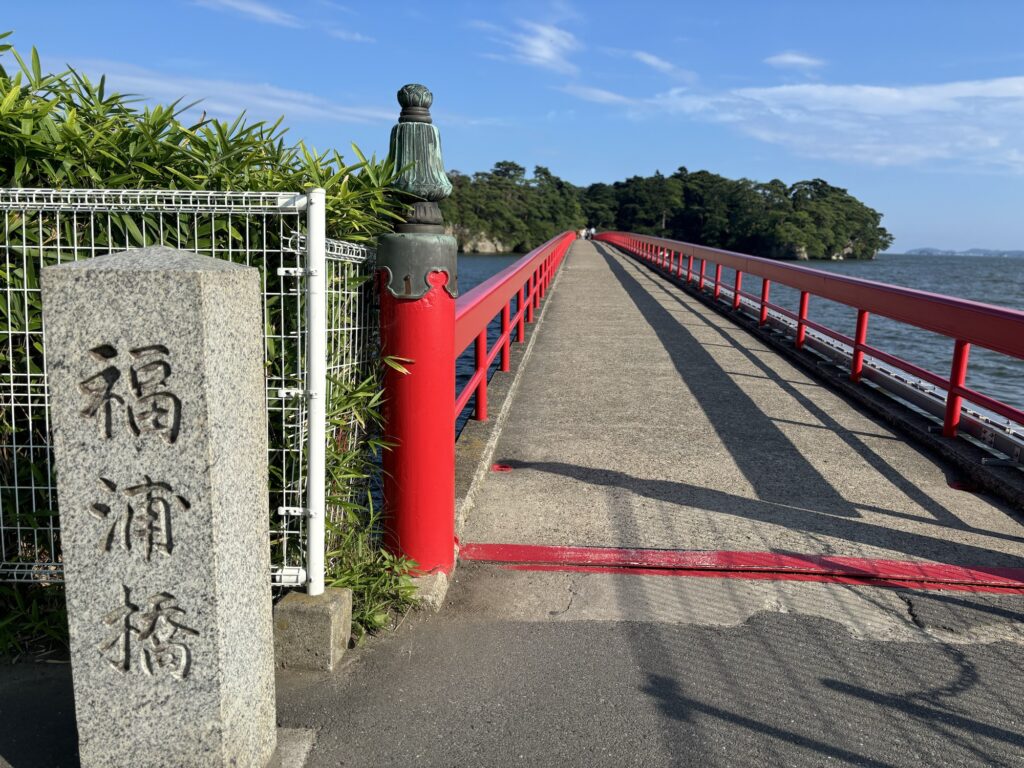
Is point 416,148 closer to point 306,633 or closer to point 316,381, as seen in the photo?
point 316,381

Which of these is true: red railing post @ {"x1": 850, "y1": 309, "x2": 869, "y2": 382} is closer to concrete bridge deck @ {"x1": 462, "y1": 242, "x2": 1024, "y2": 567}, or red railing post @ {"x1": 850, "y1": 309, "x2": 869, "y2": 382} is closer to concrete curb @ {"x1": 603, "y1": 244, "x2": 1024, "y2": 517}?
concrete curb @ {"x1": 603, "y1": 244, "x2": 1024, "y2": 517}

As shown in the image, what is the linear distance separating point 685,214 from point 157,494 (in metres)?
170

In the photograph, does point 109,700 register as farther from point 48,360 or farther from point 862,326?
point 862,326

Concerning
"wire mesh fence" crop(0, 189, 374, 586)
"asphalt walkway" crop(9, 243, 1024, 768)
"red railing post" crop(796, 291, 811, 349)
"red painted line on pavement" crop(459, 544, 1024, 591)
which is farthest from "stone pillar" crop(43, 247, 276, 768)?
"red railing post" crop(796, 291, 811, 349)

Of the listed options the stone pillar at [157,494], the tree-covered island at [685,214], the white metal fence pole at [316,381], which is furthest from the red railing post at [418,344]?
the tree-covered island at [685,214]

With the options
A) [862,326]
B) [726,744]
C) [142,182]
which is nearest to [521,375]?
[862,326]

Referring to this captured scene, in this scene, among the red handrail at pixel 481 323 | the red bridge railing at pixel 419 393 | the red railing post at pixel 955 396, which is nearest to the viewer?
the red bridge railing at pixel 419 393

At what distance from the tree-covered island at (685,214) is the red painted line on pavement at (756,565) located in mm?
114519

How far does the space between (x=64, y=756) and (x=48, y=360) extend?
1.17m

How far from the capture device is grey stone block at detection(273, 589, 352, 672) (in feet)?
9.11

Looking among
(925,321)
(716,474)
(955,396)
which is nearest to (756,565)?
(716,474)

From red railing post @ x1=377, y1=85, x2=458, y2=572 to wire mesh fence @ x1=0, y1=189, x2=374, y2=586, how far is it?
0.70 ft

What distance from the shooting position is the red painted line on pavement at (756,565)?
3.52m

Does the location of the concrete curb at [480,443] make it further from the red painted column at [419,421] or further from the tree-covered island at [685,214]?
the tree-covered island at [685,214]
